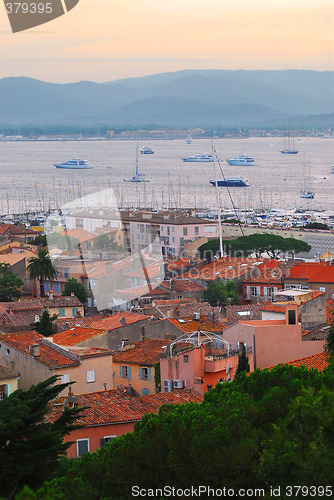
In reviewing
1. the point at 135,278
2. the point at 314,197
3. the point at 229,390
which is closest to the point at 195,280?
the point at 135,278

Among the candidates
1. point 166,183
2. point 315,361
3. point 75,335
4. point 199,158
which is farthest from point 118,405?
point 199,158

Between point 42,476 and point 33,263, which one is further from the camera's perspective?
point 33,263

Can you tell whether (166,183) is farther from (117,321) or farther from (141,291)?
(117,321)

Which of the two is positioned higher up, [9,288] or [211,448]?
[211,448]

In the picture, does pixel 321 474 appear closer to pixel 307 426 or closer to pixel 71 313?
pixel 307 426

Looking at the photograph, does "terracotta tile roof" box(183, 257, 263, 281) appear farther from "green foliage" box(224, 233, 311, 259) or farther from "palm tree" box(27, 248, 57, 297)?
"green foliage" box(224, 233, 311, 259)

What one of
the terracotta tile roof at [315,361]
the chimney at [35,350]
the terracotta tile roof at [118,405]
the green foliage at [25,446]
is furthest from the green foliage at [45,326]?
the green foliage at [25,446]

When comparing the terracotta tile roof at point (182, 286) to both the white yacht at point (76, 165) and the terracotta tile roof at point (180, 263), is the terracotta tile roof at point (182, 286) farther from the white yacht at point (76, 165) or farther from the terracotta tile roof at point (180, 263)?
the white yacht at point (76, 165)
